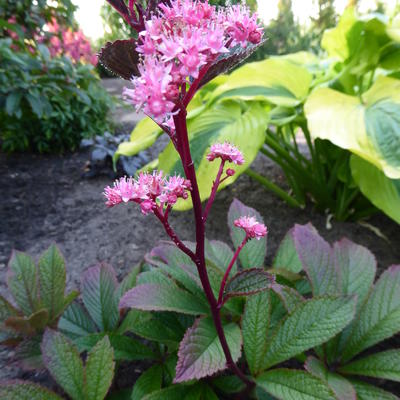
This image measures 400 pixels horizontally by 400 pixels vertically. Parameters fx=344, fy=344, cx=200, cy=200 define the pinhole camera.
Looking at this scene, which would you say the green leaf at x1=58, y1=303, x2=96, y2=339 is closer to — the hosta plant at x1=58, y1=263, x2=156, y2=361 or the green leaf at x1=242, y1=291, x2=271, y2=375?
the hosta plant at x1=58, y1=263, x2=156, y2=361

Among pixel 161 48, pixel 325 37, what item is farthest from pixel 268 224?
pixel 161 48

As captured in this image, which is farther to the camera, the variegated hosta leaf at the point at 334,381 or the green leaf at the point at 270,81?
the green leaf at the point at 270,81

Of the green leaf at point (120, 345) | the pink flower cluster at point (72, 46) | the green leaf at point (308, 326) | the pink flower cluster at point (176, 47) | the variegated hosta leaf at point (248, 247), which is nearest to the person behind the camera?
the pink flower cluster at point (176, 47)

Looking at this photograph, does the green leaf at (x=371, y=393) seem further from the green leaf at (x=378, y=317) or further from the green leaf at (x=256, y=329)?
the green leaf at (x=256, y=329)

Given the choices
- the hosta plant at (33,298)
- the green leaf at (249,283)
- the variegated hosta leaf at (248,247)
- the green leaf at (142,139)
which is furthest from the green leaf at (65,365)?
the green leaf at (142,139)

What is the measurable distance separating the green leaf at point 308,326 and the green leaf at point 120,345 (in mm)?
282

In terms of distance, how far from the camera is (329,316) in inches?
25.4

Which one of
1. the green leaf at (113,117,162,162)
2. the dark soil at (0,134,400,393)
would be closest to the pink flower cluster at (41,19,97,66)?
the dark soil at (0,134,400,393)

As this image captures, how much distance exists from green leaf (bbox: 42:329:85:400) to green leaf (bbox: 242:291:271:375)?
317 millimetres

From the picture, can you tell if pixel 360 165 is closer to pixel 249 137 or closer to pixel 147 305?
pixel 249 137

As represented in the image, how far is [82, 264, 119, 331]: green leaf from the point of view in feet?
2.79

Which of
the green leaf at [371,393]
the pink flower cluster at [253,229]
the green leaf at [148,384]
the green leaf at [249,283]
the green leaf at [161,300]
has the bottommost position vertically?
the green leaf at [148,384]

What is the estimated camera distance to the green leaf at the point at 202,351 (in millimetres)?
530

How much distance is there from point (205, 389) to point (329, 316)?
30 cm
